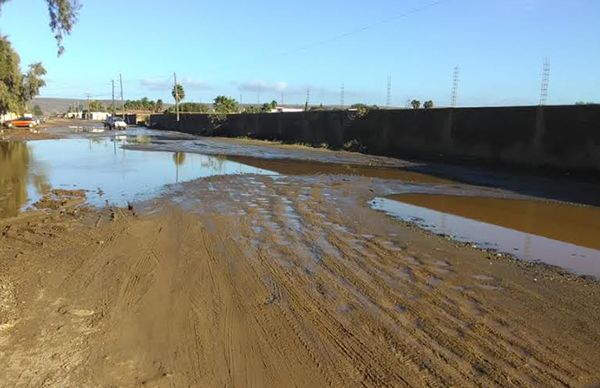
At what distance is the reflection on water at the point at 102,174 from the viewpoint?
1633 cm

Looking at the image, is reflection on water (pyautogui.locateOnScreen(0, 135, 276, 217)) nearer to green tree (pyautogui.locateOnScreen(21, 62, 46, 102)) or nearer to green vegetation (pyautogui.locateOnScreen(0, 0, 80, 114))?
green vegetation (pyautogui.locateOnScreen(0, 0, 80, 114))

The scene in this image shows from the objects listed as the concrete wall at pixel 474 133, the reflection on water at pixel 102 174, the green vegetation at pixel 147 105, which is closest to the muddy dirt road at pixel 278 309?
the reflection on water at pixel 102 174

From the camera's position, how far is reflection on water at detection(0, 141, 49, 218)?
14.4 meters

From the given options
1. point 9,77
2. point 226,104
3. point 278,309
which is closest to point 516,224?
point 278,309

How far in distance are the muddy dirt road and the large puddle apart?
42.9 inches

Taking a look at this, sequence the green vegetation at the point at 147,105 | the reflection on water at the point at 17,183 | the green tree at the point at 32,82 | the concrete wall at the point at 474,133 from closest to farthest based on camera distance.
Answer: the reflection on water at the point at 17,183 → the concrete wall at the point at 474,133 → the green tree at the point at 32,82 → the green vegetation at the point at 147,105

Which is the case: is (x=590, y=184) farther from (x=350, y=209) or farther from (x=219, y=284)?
(x=219, y=284)

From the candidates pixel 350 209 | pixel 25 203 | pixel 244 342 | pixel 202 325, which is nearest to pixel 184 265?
pixel 202 325

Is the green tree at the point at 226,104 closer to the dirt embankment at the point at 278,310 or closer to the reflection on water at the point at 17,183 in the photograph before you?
the reflection on water at the point at 17,183

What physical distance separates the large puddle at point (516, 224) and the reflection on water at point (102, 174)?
25.7 feet

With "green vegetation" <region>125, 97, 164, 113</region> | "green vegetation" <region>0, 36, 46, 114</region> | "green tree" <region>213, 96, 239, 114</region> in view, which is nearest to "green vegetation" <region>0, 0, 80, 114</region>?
"green vegetation" <region>0, 36, 46, 114</region>

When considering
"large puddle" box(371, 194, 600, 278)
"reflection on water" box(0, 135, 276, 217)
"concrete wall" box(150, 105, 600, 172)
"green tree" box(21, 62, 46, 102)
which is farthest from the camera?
"green tree" box(21, 62, 46, 102)

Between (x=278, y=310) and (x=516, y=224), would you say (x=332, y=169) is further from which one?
(x=278, y=310)

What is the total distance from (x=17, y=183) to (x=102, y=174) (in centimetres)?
383
